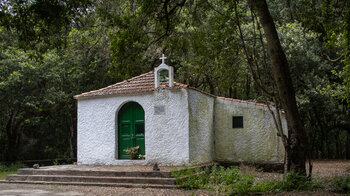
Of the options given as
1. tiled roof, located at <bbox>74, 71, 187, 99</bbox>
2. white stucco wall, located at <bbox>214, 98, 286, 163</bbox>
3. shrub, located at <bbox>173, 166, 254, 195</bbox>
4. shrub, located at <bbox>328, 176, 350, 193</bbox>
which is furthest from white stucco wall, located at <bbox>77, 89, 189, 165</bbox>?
shrub, located at <bbox>328, 176, 350, 193</bbox>

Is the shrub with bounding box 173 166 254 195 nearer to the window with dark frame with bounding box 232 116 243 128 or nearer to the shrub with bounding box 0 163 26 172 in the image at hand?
the window with dark frame with bounding box 232 116 243 128

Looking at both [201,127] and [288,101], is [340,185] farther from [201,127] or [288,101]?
[201,127]

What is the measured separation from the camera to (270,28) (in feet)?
29.8

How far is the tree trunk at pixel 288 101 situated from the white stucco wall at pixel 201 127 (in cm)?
472

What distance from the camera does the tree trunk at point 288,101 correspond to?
8.77 metres

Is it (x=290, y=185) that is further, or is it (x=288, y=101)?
(x=288, y=101)

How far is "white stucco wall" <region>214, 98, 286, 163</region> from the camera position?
1445cm

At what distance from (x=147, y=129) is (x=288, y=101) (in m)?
6.21

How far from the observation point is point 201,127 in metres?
14.0

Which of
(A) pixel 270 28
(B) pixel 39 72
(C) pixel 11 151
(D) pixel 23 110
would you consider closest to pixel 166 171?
(A) pixel 270 28

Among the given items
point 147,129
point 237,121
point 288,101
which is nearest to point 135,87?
point 147,129

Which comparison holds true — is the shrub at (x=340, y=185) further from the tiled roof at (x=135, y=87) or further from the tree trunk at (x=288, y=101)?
the tiled roof at (x=135, y=87)

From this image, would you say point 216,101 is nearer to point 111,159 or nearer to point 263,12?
point 111,159

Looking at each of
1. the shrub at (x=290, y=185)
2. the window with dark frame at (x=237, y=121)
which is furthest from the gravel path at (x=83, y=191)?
the window with dark frame at (x=237, y=121)
